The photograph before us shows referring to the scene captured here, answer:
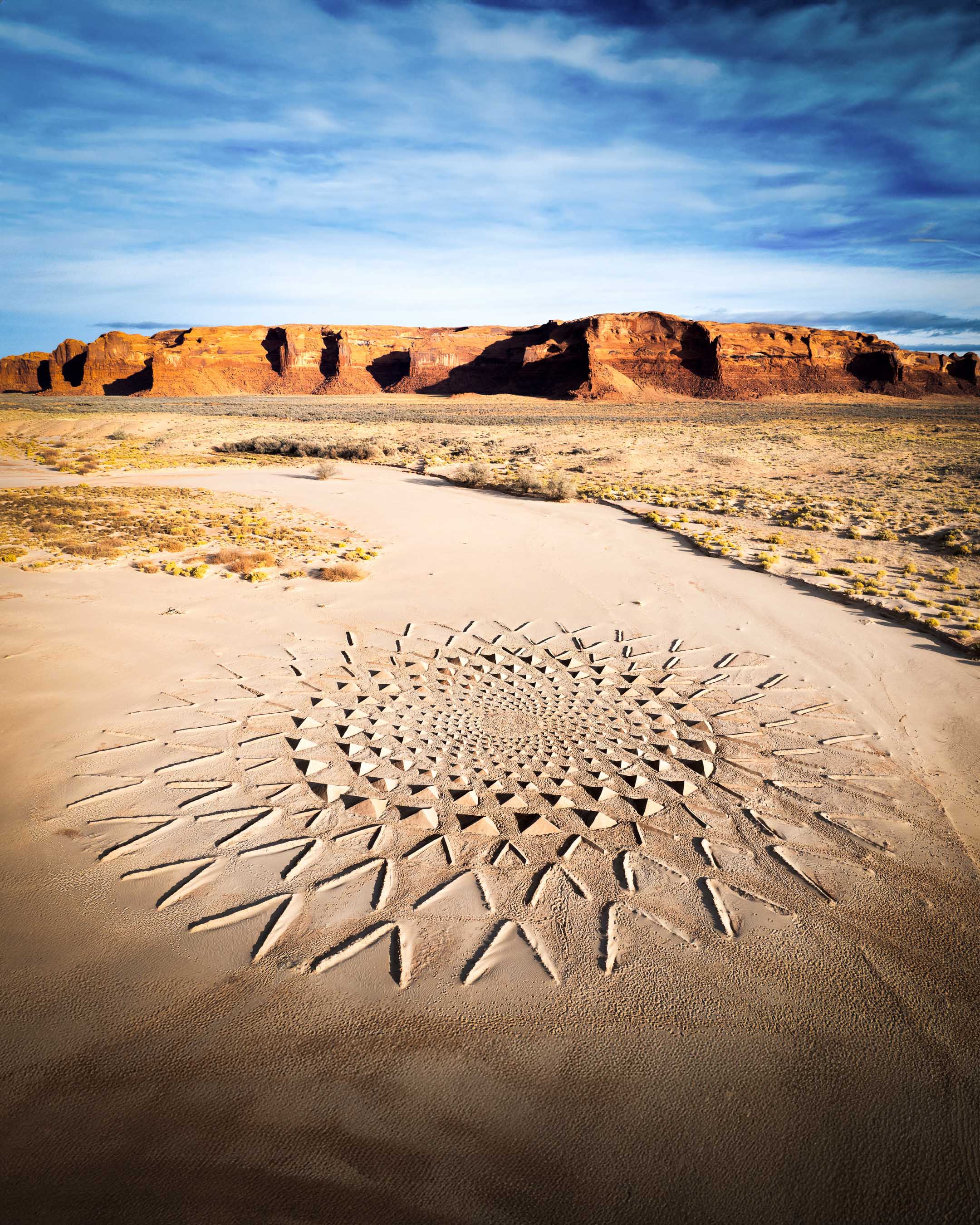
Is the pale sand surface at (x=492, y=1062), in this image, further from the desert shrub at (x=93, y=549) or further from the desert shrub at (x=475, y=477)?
the desert shrub at (x=475, y=477)

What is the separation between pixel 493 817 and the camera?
518 cm

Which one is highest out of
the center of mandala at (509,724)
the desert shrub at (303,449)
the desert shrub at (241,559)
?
the desert shrub at (303,449)

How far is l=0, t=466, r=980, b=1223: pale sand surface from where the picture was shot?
271 cm

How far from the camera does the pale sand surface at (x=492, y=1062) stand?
2711 millimetres

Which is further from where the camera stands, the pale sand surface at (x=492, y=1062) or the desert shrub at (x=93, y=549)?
the desert shrub at (x=93, y=549)

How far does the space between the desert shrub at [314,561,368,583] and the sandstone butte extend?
77.0 m

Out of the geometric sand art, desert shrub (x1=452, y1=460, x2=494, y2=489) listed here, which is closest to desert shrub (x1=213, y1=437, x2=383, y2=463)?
desert shrub (x1=452, y1=460, x2=494, y2=489)

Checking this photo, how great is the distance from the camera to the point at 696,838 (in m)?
5.05

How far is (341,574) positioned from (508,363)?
99033 millimetres

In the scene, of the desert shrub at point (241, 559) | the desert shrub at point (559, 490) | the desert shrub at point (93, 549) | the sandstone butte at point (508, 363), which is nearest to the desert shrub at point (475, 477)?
the desert shrub at point (559, 490)

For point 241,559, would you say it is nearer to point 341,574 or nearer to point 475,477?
point 341,574

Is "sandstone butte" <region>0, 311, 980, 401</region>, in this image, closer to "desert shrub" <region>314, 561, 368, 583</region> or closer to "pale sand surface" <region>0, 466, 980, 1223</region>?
"desert shrub" <region>314, 561, 368, 583</region>

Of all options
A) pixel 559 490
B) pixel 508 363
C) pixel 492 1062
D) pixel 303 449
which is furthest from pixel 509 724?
pixel 508 363

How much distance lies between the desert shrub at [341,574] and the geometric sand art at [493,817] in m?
3.64
